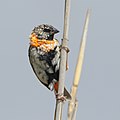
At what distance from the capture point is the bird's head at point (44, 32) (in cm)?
417

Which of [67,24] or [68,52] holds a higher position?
[67,24]

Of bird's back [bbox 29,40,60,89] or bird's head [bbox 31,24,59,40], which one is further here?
bird's back [bbox 29,40,60,89]

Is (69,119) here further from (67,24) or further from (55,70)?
(55,70)

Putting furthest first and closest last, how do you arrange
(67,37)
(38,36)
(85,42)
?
(38,36), (85,42), (67,37)

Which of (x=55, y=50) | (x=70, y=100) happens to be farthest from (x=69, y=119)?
(x=55, y=50)

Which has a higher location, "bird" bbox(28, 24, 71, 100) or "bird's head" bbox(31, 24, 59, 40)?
"bird's head" bbox(31, 24, 59, 40)

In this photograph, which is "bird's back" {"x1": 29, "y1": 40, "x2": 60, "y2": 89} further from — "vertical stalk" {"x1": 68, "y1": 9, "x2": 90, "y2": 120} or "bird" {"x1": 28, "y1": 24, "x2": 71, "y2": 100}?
"vertical stalk" {"x1": 68, "y1": 9, "x2": 90, "y2": 120}

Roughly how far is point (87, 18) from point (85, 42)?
19 cm

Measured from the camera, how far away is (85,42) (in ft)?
10.7

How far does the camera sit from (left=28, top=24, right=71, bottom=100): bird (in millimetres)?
4188

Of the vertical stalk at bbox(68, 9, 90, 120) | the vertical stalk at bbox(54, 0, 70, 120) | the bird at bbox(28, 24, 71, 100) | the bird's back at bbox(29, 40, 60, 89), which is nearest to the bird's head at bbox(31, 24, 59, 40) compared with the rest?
the bird at bbox(28, 24, 71, 100)

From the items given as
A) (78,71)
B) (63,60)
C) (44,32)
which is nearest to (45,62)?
(44,32)

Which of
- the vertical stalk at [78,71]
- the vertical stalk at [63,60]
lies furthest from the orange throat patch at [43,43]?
the vertical stalk at [63,60]

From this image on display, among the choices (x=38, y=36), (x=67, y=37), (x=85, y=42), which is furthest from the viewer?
(x=38, y=36)
